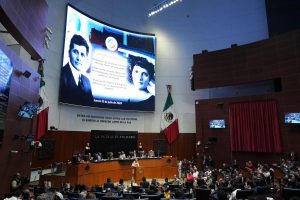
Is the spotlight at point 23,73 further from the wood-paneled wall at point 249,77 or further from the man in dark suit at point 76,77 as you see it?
the wood-paneled wall at point 249,77

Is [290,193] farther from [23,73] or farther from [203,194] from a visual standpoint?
[23,73]

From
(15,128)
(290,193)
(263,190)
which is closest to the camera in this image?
(290,193)

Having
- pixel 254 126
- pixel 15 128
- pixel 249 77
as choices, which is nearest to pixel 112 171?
pixel 15 128

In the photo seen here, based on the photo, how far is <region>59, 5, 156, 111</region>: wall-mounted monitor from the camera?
1762cm

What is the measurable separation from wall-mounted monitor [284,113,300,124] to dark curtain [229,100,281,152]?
0.68 metres

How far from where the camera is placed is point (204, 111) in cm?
2169

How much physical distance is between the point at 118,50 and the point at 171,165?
33.4 ft

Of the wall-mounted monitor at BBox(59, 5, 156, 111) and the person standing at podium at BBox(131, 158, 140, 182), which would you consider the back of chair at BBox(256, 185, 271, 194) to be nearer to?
the person standing at podium at BBox(131, 158, 140, 182)

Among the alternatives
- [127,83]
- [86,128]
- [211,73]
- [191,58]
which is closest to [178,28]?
[191,58]

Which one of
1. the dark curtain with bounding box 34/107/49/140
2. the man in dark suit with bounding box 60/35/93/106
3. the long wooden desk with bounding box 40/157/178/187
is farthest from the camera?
the man in dark suit with bounding box 60/35/93/106

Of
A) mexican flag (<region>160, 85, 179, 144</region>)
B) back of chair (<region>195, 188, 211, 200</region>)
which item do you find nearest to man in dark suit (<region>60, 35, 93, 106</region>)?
mexican flag (<region>160, 85, 179, 144</region>)

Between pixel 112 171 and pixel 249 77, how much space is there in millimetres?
12294

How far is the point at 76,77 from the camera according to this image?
700 inches

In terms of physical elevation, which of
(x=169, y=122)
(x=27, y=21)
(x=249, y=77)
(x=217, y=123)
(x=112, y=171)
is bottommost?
(x=112, y=171)
